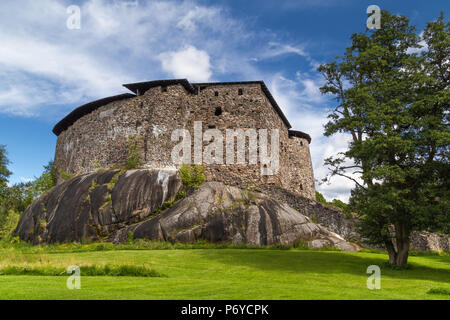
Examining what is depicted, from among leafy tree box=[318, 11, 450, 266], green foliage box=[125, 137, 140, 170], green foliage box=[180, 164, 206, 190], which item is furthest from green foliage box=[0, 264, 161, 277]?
green foliage box=[125, 137, 140, 170]

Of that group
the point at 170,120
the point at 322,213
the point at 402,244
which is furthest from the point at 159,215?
the point at 402,244

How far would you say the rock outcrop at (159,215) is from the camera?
2439 centimetres

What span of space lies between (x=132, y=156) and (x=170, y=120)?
528cm

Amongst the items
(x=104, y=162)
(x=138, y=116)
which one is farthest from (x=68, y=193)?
(x=138, y=116)

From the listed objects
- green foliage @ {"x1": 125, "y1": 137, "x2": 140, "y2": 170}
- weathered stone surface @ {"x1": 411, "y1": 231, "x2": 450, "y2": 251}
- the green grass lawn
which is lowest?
weathered stone surface @ {"x1": 411, "y1": 231, "x2": 450, "y2": 251}

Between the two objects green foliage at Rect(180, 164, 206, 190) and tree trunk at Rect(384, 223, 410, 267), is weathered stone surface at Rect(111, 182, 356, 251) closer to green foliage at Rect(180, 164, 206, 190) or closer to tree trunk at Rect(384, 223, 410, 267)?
green foliage at Rect(180, 164, 206, 190)

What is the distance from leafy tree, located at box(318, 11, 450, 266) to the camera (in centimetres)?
1534

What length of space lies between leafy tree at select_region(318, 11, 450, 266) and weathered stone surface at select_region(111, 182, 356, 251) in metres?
7.99

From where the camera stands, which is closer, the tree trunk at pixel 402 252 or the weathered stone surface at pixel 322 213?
the tree trunk at pixel 402 252

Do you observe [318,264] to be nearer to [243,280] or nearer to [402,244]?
[402,244]

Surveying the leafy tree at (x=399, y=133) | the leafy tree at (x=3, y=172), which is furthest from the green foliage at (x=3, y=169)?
the leafy tree at (x=399, y=133)

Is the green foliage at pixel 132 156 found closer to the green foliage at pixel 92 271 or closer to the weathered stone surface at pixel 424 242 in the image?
the green foliage at pixel 92 271

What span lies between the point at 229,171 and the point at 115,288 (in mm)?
24219

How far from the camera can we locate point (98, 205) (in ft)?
90.2
